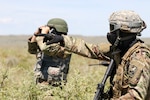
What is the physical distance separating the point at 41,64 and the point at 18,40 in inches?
4807

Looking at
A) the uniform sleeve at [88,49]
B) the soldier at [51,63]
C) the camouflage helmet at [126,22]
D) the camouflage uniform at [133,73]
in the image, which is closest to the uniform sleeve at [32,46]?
the soldier at [51,63]

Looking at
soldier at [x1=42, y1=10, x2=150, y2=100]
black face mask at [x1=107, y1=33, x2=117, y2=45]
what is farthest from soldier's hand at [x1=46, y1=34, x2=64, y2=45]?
black face mask at [x1=107, y1=33, x2=117, y2=45]

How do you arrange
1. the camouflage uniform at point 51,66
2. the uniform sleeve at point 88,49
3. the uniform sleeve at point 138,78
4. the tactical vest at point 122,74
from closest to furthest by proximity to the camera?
the uniform sleeve at point 138,78, the tactical vest at point 122,74, the uniform sleeve at point 88,49, the camouflage uniform at point 51,66

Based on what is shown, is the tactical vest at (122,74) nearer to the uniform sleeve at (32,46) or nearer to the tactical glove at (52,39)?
the tactical glove at (52,39)

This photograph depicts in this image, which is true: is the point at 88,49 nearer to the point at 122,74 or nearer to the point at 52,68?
the point at 122,74

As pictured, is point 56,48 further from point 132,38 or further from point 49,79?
point 49,79

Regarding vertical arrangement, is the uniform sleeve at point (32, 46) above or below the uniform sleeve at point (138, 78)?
below

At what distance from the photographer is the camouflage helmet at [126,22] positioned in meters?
4.85

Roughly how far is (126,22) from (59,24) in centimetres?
303

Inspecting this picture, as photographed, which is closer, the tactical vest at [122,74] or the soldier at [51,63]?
the tactical vest at [122,74]

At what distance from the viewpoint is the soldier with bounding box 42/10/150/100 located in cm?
457

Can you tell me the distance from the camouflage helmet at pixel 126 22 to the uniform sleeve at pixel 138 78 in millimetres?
347

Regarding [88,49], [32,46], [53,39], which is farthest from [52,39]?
[32,46]

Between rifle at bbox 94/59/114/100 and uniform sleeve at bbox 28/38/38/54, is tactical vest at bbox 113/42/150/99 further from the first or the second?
uniform sleeve at bbox 28/38/38/54
